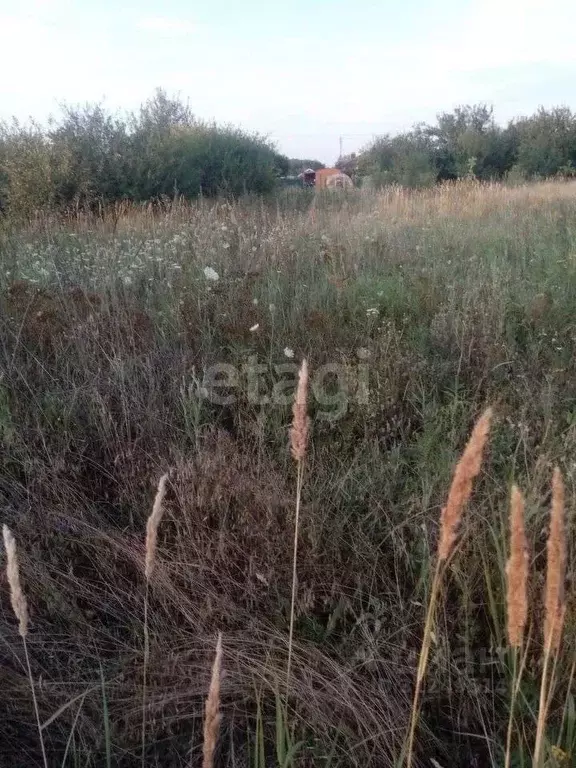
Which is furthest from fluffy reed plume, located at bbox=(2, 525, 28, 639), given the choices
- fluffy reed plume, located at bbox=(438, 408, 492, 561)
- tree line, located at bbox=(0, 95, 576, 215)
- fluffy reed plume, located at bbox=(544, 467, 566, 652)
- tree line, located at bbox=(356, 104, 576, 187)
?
tree line, located at bbox=(356, 104, 576, 187)

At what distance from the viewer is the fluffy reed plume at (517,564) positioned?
A: 734 mm

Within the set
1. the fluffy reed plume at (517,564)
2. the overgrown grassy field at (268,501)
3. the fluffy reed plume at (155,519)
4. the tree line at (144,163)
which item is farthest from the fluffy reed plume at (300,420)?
the tree line at (144,163)

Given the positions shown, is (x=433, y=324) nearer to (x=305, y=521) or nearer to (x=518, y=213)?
(x=305, y=521)

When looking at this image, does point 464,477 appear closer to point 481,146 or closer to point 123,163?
point 123,163

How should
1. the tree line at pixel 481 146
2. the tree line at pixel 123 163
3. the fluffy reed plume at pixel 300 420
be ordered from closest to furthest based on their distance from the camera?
the fluffy reed plume at pixel 300 420 → the tree line at pixel 123 163 → the tree line at pixel 481 146

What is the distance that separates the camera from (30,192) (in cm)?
920

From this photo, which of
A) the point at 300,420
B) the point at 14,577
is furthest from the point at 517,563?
the point at 14,577

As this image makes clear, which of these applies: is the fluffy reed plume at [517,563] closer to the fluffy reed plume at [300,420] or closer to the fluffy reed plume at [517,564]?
the fluffy reed plume at [517,564]

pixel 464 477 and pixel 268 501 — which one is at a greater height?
pixel 464 477

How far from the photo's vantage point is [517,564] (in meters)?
0.74

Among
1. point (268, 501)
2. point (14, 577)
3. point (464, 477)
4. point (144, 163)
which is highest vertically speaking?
point (144, 163)

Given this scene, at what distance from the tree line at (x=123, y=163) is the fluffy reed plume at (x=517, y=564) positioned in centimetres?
782

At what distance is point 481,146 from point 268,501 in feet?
71.1

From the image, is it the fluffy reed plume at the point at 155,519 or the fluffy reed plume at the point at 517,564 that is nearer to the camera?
the fluffy reed plume at the point at 517,564
